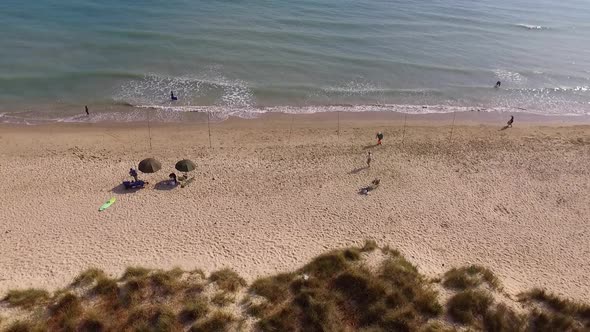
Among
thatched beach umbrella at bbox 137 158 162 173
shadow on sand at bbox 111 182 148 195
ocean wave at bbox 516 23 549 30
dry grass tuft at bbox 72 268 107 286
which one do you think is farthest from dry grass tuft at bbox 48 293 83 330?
ocean wave at bbox 516 23 549 30

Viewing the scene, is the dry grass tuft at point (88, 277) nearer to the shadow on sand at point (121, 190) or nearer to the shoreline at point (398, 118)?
the shadow on sand at point (121, 190)

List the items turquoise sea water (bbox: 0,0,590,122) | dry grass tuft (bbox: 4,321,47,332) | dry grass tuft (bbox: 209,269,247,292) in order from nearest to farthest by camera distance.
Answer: dry grass tuft (bbox: 4,321,47,332)
dry grass tuft (bbox: 209,269,247,292)
turquoise sea water (bbox: 0,0,590,122)

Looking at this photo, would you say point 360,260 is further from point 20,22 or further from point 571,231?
point 20,22

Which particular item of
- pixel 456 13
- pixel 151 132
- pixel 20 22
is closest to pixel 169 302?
pixel 151 132

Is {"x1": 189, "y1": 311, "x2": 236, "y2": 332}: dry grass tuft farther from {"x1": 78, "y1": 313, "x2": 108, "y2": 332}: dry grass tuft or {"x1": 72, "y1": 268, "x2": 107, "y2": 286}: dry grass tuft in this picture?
{"x1": 72, "y1": 268, "x2": 107, "y2": 286}: dry grass tuft

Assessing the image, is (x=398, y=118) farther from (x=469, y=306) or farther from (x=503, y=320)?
(x=503, y=320)

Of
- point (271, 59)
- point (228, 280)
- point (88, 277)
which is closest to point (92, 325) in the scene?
point (88, 277)
